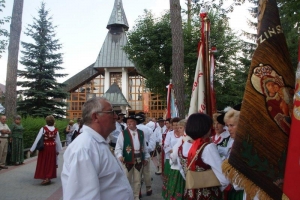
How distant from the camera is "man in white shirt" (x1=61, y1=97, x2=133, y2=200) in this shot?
202 cm

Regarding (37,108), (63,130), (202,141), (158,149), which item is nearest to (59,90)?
(37,108)

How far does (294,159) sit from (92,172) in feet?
4.05

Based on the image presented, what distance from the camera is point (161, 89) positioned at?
835 inches

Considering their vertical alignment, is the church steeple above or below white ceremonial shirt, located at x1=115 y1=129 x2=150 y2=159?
above

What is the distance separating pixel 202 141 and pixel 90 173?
1.69 metres

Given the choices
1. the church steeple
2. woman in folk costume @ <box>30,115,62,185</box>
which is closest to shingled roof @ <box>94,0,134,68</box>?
the church steeple

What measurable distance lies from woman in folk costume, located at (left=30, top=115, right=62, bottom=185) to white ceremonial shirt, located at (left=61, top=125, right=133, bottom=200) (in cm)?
689

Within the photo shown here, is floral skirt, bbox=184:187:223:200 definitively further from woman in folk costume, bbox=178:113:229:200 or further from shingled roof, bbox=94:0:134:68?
shingled roof, bbox=94:0:134:68

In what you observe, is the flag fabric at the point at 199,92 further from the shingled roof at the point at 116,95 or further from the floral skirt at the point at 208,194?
the shingled roof at the point at 116,95

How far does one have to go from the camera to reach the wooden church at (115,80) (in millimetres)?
39031

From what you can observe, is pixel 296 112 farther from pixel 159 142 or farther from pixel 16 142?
pixel 16 142

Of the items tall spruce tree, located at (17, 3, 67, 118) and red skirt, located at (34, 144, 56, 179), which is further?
tall spruce tree, located at (17, 3, 67, 118)

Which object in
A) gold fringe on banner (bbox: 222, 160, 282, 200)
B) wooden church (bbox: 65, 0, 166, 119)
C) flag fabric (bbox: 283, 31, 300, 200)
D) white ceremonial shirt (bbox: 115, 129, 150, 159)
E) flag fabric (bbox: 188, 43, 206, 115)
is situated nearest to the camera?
flag fabric (bbox: 283, 31, 300, 200)

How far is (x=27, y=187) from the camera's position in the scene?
8.43 m
